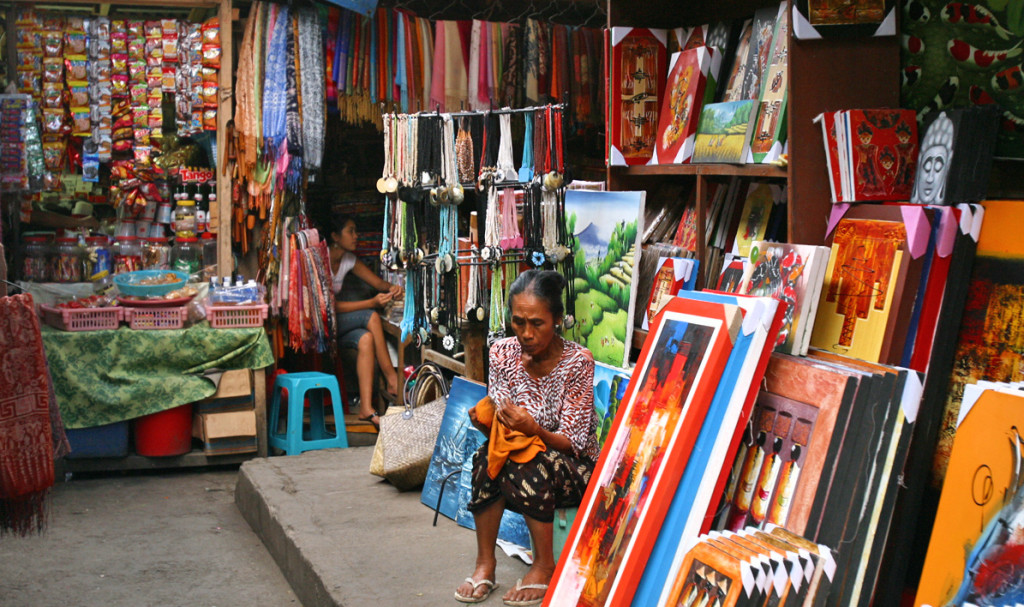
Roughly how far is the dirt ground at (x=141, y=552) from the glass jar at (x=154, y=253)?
1.46 metres

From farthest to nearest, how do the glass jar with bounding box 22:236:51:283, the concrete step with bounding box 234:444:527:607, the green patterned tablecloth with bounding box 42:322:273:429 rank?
the glass jar with bounding box 22:236:51:283 < the green patterned tablecloth with bounding box 42:322:273:429 < the concrete step with bounding box 234:444:527:607

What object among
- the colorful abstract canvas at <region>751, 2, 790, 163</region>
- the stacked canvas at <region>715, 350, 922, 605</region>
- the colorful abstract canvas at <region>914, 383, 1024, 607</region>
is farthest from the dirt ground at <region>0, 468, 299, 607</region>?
the colorful abstract canvas at <region>914, 383, 1024, 607</region>

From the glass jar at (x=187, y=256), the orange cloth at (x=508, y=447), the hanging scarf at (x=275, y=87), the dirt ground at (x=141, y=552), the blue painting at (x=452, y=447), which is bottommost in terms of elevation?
the dirt ground at (x=141, y=552)

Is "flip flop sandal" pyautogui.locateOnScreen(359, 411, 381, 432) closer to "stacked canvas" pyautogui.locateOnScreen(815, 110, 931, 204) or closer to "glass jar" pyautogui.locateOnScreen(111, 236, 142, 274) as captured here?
"glass jar" pyautogui.locateOnScreen(111, 236, 142, 274)

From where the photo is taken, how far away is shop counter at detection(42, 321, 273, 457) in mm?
6133

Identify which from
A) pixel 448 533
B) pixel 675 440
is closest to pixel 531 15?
pixel 448 533

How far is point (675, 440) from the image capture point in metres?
2.70

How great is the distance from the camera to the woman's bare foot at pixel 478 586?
3.65 m

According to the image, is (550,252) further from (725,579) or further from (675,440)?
(725,579)

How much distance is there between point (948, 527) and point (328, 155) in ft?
20.8

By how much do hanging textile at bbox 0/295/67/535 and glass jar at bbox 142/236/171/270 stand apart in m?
3.39

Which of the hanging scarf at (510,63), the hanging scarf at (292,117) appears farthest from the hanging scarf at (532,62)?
the hanging scarf at (292,117)

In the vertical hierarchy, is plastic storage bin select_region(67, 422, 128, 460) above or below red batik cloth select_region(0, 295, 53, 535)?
below

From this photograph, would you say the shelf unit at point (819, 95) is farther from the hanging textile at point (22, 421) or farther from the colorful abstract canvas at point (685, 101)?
the hanging textile at point (22, 421)
